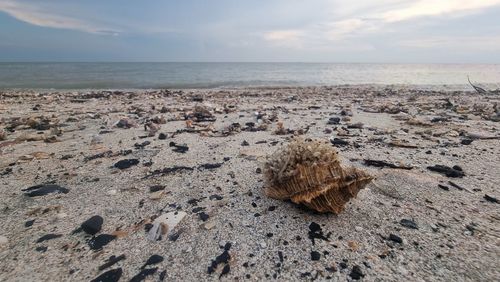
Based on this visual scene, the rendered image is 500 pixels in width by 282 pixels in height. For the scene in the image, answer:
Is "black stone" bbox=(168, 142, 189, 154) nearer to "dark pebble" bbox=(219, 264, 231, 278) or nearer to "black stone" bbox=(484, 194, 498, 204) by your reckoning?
"dark pebble" bbox=(219, 264, 231, 278)

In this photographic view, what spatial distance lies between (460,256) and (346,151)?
2647 millimetres

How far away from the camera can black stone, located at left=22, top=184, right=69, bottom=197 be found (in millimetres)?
3393

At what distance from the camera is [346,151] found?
4816 millimetres

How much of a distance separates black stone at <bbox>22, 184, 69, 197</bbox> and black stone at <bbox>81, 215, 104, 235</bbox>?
0.92 m

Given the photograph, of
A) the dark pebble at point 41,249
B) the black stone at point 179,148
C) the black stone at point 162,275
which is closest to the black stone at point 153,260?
the black stone at point 162,275

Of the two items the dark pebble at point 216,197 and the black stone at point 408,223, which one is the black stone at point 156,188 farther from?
the black stone at point 408,223

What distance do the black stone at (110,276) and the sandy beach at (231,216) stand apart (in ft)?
0.04

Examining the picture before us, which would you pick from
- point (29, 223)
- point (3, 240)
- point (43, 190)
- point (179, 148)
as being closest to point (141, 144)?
point (179, 148)

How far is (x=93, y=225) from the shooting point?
2699 mm

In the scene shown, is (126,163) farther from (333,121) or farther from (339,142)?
(333,121)

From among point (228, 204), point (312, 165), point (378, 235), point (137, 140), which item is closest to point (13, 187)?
point (137, 140)

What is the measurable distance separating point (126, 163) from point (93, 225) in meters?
1.71

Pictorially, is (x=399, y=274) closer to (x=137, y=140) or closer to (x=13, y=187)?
(x=13, y=187)

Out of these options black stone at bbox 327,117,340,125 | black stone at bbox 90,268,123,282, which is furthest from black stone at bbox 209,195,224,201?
black stone at bbox 327,117,340,125
